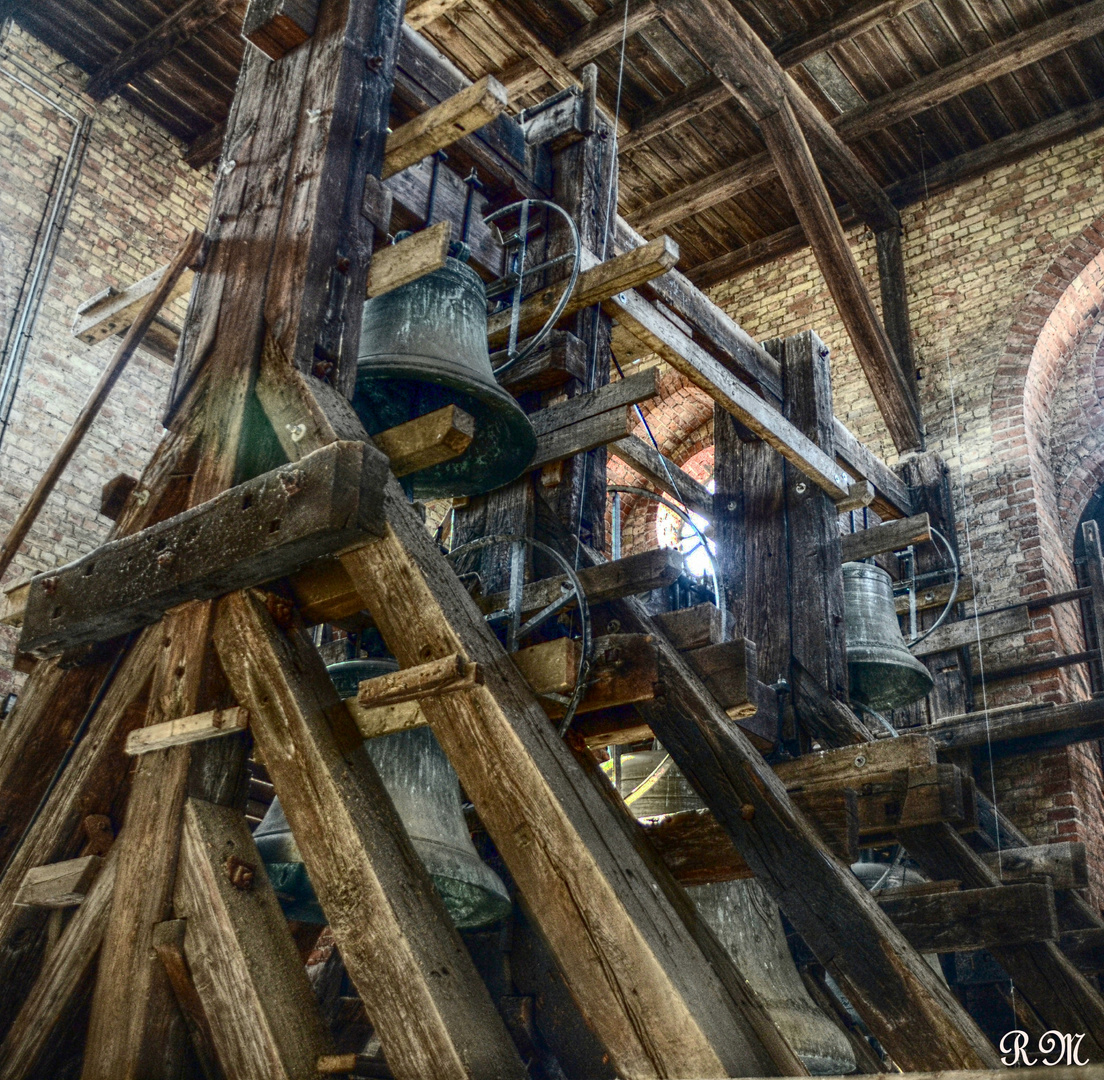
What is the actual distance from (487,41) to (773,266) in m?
3.04

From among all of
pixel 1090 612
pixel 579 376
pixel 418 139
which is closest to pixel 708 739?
pixel 579 376

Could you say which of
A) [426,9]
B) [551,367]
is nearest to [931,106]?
[426,9]

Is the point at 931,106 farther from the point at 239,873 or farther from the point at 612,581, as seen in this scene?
the point at 239,873

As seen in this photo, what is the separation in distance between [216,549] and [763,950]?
2479 millimetres

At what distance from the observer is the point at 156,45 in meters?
8.58

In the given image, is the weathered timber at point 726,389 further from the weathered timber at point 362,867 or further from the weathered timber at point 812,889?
the weathered timber at point 362,867

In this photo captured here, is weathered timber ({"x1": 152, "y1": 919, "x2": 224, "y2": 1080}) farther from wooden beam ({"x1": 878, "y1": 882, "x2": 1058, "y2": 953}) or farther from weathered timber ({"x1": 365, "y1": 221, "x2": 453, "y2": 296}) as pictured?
wooden beam ({"x1": 878, "y1": 882, "x2": 1058, "y2": 953})

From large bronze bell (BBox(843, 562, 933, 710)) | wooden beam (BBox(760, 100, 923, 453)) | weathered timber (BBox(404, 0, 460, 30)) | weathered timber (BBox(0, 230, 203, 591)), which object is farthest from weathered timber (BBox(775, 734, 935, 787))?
weathered timber (BBox(404, 0, 460, 30))

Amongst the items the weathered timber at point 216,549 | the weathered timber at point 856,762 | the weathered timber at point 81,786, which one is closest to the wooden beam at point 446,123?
the weathered timber at point 216,549

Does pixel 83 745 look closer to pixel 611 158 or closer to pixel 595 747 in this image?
pixel 595 747

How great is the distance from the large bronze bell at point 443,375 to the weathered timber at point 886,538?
7.60ft

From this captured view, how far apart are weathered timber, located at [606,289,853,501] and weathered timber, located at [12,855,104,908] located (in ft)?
8.26

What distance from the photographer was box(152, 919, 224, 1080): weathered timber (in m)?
2.36

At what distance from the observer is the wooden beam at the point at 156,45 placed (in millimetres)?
8320
